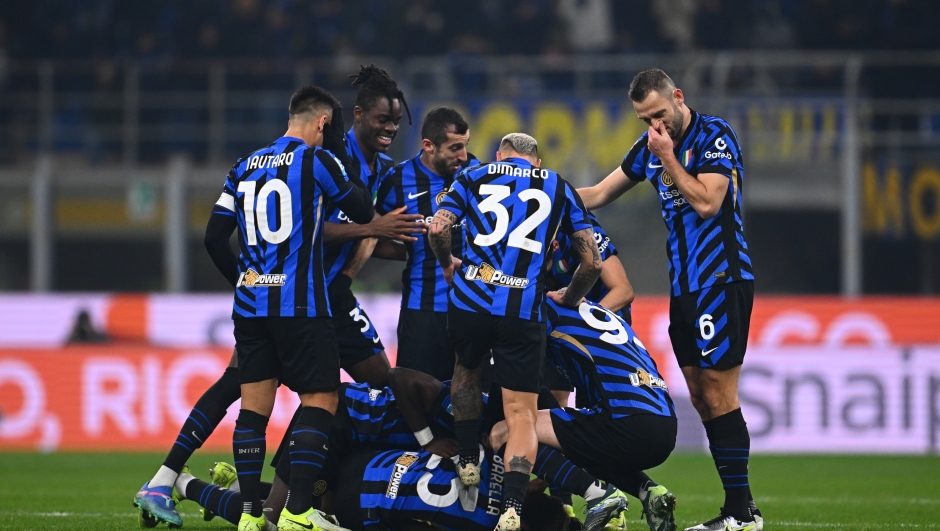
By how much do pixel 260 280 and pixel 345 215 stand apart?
978 millimetres

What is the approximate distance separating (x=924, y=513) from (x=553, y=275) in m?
2.51

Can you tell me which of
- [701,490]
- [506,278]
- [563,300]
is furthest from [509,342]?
[701,490]

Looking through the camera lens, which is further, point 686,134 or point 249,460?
point 686,134

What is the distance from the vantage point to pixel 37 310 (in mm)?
13516

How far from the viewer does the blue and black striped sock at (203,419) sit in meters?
6.11

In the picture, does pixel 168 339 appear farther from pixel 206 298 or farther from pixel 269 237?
pixel 269 237

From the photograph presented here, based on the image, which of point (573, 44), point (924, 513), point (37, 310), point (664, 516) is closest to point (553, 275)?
point (664, 516)

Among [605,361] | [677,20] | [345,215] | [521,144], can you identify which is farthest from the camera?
[677,20]

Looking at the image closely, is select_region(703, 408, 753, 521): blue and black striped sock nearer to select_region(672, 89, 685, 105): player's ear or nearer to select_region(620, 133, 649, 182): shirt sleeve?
select_region(620, 133, 649, 182): shirt sleeve

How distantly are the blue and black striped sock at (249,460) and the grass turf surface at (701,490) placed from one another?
696mm

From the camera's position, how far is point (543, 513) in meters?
5.57

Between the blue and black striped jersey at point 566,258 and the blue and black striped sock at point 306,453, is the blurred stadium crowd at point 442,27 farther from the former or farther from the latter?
the blue and black striped sock at point 306,453

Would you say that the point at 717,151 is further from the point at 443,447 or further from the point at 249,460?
the point at 249,460

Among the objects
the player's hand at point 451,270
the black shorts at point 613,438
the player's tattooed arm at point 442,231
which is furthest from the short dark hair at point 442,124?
the black shorts at point 613,438
